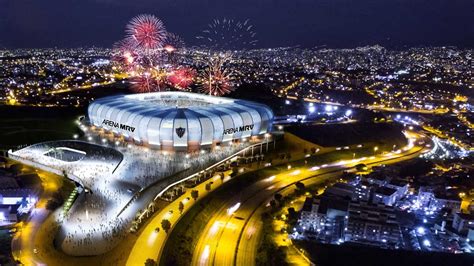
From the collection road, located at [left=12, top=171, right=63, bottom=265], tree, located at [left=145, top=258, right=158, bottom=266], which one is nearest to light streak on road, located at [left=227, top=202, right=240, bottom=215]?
tree, located at [left=145, top=258, right=158, bottom=266]

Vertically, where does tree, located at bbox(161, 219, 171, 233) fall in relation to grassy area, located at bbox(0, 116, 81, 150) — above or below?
below

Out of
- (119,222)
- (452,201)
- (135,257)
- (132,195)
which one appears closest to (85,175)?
(132,195)

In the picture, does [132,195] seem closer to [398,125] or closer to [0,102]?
[398,125]

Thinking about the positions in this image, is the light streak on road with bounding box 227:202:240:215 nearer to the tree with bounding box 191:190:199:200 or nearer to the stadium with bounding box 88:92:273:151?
the tree with bounding box 191:190:199:200

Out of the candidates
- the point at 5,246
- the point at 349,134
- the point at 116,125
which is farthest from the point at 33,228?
the point at 349,134

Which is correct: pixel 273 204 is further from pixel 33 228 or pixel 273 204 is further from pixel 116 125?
pixel 116 125

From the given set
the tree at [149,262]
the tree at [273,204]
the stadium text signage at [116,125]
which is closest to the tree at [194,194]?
the tree at [273,204]

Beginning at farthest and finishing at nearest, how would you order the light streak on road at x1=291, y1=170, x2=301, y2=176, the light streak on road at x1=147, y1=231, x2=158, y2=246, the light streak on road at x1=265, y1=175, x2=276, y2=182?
the light streak on road at x1=291, y1=170, x2=301, y2=176
the light streak on road at x1=265, y1=175, x2=276, y2=182
the light streak on road at x1=147, y1=231, x2=158, y2=246
